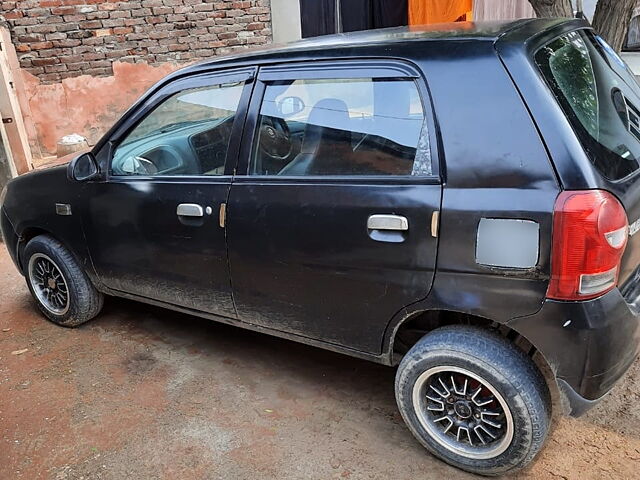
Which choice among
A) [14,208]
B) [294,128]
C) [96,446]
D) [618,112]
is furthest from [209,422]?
[618,112]

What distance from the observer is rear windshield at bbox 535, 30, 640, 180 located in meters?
2.06

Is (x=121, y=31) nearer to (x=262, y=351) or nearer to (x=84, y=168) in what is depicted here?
(x=84, y=168)

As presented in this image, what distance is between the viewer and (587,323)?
199 cm

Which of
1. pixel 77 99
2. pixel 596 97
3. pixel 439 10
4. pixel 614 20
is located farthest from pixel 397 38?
pixel 77 99

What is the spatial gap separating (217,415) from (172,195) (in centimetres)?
118

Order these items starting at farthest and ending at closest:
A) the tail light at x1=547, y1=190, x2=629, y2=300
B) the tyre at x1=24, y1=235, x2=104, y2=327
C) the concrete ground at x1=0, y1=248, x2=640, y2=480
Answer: the tyre at x1=24, y1=235, x2=104, y2=327 → the concrete ground at x1=0, y1=248, x2=640, y2=480 → the tail light at x1=547, y1=190, x2=629, y2=300

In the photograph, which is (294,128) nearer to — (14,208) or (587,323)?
(587,323)

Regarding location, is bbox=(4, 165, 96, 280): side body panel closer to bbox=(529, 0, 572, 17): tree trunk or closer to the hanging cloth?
bbox=(529, 0, 572, 17): tree trunk

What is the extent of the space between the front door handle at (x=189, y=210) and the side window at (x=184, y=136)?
0.19m

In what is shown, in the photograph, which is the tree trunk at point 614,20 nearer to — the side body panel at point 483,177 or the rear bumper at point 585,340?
the side body panel at point 483,177

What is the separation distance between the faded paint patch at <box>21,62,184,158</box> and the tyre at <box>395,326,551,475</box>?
6.83m

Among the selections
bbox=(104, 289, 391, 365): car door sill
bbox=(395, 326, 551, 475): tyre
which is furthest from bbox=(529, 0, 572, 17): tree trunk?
bbox=(104, 289, 391, 365): car door sill

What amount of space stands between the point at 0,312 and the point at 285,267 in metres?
2.78

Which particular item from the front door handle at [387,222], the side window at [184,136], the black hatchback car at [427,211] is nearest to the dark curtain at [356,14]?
the side window at [184,136]
